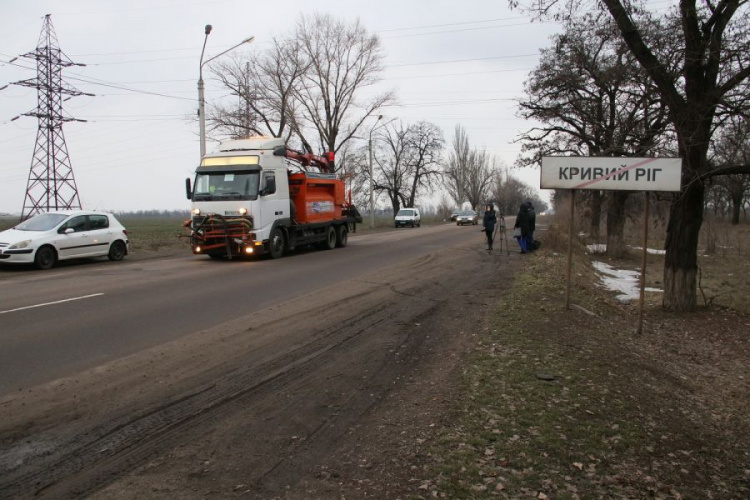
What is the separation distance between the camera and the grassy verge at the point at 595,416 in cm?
341

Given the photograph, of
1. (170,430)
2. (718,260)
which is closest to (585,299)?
(170,430)

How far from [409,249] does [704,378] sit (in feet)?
48.8

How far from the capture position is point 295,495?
10.4 ft

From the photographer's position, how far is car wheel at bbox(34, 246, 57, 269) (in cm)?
1391

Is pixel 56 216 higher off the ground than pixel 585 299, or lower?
higher

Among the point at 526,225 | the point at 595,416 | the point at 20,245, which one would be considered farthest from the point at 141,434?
the point at 526,225

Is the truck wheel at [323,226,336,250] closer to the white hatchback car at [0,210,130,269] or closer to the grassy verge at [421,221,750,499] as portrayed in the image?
the white hatchback car at [0,210,130,269]

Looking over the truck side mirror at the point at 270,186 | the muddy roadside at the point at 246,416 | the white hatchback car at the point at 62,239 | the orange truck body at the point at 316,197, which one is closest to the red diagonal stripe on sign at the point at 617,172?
the muddy roadside at the point at 246,416

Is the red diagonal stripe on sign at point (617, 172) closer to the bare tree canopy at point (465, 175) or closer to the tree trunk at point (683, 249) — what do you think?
the tree trunk at point (683, 249)

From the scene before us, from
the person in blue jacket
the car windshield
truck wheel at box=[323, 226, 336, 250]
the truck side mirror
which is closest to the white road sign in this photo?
the truck side mirror

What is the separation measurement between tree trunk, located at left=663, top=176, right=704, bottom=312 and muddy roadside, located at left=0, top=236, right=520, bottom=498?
4.18 m

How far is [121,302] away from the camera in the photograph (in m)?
9.02

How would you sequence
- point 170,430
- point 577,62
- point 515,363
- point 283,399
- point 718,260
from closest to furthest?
point 170,430 → point 283,399 → point 515,363 → point 577,62 → point 718,260

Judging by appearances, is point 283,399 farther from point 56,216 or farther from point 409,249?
point 409,249
